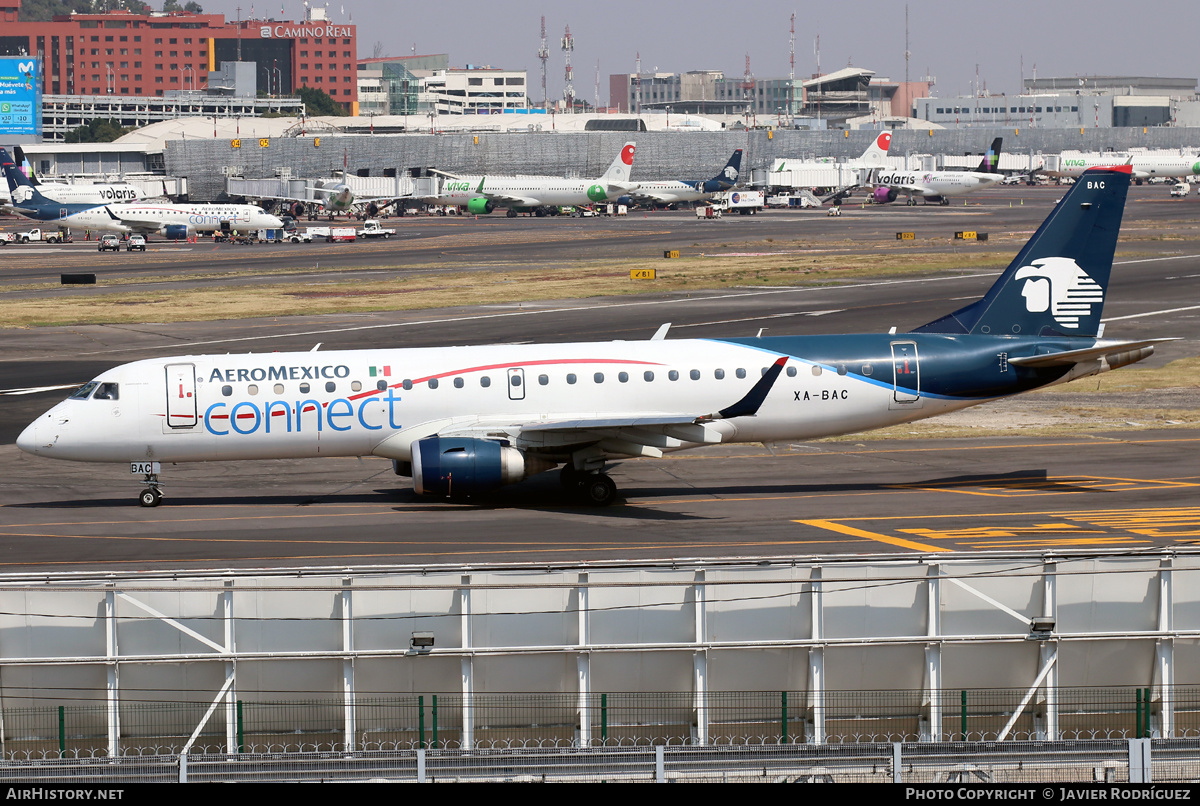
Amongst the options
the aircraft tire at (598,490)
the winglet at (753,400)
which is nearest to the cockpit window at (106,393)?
the aircraft tire at (598,490)

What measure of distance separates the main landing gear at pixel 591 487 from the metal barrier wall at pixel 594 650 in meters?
17.6

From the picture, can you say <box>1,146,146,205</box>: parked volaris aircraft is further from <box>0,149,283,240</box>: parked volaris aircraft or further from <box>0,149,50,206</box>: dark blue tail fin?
<box>0,149,283,240</box>: parked volaris aircraft

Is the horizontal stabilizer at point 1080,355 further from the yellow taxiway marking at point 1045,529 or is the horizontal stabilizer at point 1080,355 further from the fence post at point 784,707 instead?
the fence post at point 784,707

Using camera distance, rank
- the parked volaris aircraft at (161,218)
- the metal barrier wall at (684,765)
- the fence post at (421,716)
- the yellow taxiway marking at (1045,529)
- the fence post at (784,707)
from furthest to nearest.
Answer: the parked volaris aircraft at (161,218)
the yellow taxiway marking at (1045,529)
the fence post at (784,707)
the fence post at (421,716)
the metal barrier wall at (684,765)

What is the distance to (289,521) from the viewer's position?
37.9m

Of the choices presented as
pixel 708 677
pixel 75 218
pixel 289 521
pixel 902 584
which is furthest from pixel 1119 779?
pixel 75 218

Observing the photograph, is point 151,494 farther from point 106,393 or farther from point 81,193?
point 81,193

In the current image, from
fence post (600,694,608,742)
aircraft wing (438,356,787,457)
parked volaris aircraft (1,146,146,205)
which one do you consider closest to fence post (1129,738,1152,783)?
fence post (600,694,608,742)

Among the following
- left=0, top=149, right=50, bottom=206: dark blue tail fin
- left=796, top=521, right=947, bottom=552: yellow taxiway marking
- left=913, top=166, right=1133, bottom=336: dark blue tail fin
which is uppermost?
left=0, top=149, right=50, bottom=206: dark blue tail fin

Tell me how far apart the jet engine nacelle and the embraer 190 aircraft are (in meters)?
0.04

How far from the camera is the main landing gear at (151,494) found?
39.9m

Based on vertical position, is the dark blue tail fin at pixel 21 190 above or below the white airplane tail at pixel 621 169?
below

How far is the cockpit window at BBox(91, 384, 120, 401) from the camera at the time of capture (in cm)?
3900

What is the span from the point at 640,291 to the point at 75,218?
299 ft
